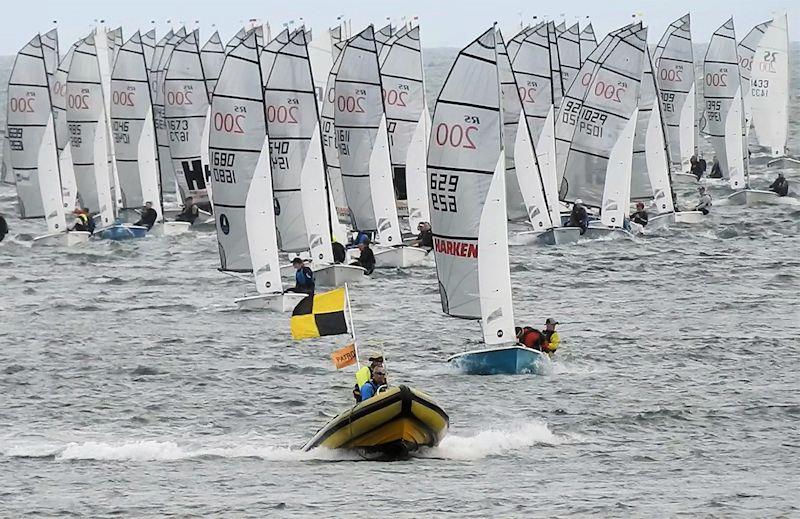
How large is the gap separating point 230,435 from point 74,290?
17.5 meters

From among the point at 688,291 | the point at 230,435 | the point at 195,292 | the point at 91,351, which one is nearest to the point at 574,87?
the point at 688,291

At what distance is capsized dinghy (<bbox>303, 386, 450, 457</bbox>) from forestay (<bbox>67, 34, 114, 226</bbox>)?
30.0m

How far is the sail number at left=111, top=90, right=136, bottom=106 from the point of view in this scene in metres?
53.1

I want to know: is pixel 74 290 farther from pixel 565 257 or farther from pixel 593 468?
pixel 593 468

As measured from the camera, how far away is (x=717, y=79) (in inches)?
2379

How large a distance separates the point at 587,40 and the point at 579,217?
24206 mm

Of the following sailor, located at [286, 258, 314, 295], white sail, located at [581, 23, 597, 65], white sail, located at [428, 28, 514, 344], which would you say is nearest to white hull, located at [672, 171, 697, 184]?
white sail, located at [581, 23, 597, 65]

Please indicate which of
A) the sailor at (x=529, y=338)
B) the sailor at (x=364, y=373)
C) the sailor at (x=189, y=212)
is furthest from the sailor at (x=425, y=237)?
the sailor at (x=364, y=373)

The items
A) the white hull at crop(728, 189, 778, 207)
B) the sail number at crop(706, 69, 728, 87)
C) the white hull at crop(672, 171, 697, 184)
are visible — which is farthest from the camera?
the white hull at crop(672, 171, 697, 184)

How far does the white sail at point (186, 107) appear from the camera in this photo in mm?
53844

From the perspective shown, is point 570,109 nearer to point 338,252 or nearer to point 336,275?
point 338,252

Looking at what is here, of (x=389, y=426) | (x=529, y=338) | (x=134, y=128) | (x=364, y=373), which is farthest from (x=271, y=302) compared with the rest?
(x=134, y=128)

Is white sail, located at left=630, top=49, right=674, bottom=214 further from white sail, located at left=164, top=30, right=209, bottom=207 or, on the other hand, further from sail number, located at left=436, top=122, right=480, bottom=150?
sail number, located at left=436, top=122, right=480, bottom=150

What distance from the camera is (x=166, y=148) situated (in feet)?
200
